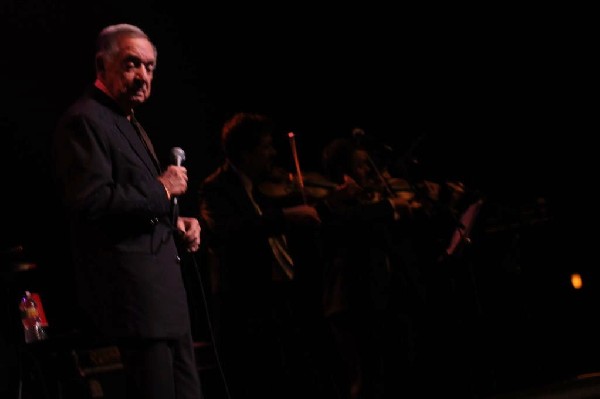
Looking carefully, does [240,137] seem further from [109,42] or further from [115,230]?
[115,230]

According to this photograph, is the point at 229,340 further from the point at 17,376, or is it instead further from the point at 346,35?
the point at 346,35

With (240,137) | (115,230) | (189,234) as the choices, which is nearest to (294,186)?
(240,137)

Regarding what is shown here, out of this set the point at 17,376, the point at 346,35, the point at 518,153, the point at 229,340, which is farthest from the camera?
the point at 518,153

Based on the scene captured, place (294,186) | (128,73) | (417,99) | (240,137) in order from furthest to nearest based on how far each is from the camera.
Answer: (417,99) → (294,186) → (240,137) → (128,73)

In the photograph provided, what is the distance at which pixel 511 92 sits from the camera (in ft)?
20.3

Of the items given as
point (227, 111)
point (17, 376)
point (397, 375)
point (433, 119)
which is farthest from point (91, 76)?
point (433, 119)

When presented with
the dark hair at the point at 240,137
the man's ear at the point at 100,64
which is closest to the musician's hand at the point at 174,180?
the man's ear at the point at 100,64

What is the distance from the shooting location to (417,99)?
606cm

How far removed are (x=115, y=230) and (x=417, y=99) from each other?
13.0 ft

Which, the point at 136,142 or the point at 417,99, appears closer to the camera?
the point at 136,142

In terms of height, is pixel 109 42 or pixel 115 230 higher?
pixel 109 42

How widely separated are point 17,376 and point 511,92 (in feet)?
13.7

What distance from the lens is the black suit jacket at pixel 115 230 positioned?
7.55ft

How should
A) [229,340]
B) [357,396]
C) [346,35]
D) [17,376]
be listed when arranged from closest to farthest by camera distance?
1. [17,376]
2. [229,340]
3. [357,396]
4. [346,35]
